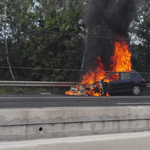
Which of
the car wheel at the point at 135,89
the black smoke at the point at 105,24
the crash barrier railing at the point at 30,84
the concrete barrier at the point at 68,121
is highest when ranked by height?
the black smoke at the point at 105,24

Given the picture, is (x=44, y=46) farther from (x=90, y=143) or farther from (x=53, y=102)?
(x=90, y=143)

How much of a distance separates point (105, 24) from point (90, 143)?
15135mm

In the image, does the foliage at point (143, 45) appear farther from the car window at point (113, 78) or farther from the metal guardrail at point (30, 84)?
the metal guardrail at point (30, 84)

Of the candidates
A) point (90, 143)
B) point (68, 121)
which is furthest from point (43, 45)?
point (90, 143)

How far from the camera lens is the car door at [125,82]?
45.6 feet

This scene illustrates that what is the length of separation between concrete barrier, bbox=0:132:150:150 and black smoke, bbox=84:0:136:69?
1384 cm

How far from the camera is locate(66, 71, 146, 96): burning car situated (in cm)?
1354

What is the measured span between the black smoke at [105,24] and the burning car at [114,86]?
3.52 meters

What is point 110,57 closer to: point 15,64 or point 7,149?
point 15,64

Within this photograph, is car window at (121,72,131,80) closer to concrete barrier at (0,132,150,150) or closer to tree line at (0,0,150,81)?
tree line at (0,0,150,81)

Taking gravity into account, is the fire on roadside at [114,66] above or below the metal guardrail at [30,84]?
above

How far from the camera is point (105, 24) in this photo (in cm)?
1761

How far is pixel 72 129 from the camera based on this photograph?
19.0ft

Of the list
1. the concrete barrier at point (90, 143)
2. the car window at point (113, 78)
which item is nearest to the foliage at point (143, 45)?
the car window at point (113, 78)
